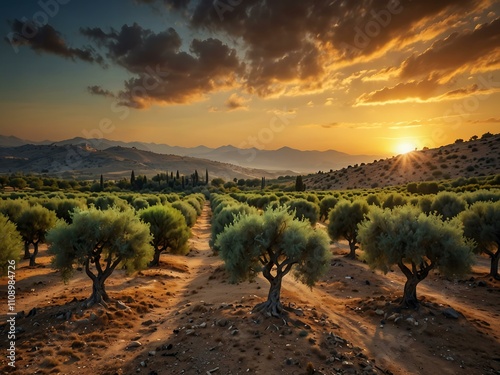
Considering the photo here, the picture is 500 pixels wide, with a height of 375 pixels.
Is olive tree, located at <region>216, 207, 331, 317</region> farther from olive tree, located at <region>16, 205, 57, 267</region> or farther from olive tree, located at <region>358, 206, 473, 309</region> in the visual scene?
olive tree, located at <region>16, 205, 57, 267</region>

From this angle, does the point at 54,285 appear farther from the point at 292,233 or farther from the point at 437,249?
the point at 437,249

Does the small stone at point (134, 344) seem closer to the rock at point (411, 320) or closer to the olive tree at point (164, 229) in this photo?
the rock at point (411, 320)

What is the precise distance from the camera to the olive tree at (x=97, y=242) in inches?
691

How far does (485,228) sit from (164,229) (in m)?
29.0

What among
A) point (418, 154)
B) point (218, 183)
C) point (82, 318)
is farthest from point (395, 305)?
point (218, 183)

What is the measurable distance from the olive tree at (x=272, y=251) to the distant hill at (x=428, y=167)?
9981 centimetres

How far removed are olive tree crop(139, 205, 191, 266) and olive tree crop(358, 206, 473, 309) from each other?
66.4ft

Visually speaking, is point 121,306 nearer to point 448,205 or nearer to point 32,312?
point 32,312

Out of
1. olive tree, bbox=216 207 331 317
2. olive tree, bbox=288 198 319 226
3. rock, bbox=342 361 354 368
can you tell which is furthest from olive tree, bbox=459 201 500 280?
olive tree, bbox=288 198 319 226

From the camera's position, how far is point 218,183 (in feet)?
579

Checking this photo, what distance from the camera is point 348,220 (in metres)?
33.5

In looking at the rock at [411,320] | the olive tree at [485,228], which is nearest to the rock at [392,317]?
the rock at [411,320]

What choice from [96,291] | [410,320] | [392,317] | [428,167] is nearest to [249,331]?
[392,317]

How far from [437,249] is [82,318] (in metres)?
20.9
